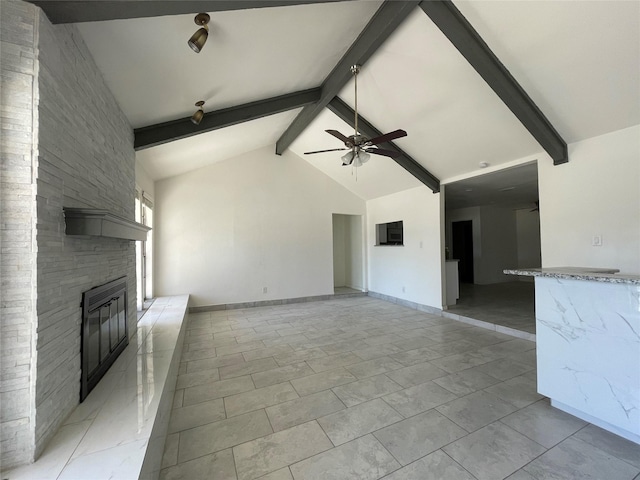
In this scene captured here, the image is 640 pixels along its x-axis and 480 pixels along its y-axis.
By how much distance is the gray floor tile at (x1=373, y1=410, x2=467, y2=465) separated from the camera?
1.69m

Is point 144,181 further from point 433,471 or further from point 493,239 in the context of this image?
point 493,239

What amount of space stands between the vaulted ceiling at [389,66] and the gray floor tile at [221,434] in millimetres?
2648

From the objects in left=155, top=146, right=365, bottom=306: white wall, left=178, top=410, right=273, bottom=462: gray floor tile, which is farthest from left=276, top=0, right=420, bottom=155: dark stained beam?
left=178, top=410, right=273, bottom=462: gray floor tile

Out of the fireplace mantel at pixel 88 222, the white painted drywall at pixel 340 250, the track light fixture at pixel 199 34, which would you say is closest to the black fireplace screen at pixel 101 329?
the fireplace mantel at pixel 88 222

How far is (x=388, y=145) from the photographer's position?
4812 millimetres

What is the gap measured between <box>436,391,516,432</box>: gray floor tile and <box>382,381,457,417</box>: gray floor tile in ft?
0.26

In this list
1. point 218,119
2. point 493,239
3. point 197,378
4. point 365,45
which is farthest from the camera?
point 493,239

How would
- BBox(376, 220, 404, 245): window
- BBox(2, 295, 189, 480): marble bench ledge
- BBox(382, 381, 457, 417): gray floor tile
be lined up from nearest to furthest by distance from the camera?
BBox(2, 295, 189, 480): marble bench ledge
BBox(382, 381, 457, 417): gray floor tile
BBox(376, 220, 404, 245): window

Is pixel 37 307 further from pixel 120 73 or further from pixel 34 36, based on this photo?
pixel 120 73

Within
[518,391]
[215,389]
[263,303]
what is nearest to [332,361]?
[215,389]

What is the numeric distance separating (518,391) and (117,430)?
10.2ft

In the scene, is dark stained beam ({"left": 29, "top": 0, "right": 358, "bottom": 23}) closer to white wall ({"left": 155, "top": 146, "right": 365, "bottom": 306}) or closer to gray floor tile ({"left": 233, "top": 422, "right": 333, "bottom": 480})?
gray floor tile ({"left": 233, "top": 422, "right": 333, "bottom": 480})

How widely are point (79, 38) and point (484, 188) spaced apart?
259 inches

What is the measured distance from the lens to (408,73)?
3236mm
